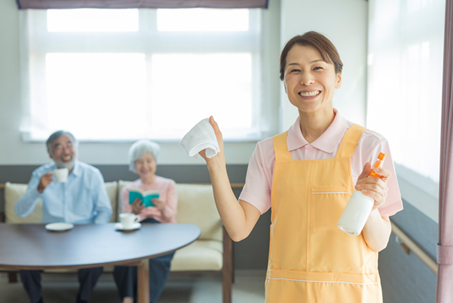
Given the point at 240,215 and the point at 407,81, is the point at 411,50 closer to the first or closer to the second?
the point at 407,81

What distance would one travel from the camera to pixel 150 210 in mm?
3129

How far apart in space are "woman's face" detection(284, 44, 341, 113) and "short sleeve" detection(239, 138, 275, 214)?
0.60ft

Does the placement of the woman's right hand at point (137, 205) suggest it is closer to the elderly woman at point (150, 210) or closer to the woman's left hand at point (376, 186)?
the elderly woman at point (150, 210)

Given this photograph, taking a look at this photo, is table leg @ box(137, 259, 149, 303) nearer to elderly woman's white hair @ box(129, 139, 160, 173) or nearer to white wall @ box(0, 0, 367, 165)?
elderly woman's white hair @ box(129, 139, 160, 173)

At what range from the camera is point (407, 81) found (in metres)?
2.12

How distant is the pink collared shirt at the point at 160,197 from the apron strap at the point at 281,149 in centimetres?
195

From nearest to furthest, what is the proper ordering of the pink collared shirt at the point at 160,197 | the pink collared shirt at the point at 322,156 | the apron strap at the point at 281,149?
the pink collared shirt at the point at 322,156, the apron strap at the point at 281,149, the pink collared shirt at the point at 160,197

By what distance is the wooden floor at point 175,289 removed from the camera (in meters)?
3.21

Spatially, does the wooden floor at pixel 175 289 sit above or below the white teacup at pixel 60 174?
below

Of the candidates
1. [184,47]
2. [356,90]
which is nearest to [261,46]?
[184,47]

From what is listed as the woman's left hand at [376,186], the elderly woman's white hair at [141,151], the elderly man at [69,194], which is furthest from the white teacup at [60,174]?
the woman's left hand at [376,186]

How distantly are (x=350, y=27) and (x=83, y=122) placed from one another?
7.72 ft

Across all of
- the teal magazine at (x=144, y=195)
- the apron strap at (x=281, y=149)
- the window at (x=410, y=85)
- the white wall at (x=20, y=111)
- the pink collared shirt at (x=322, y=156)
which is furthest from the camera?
→ the white wall at (x=20, y=111)

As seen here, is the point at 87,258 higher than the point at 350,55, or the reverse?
the point at 350,55
